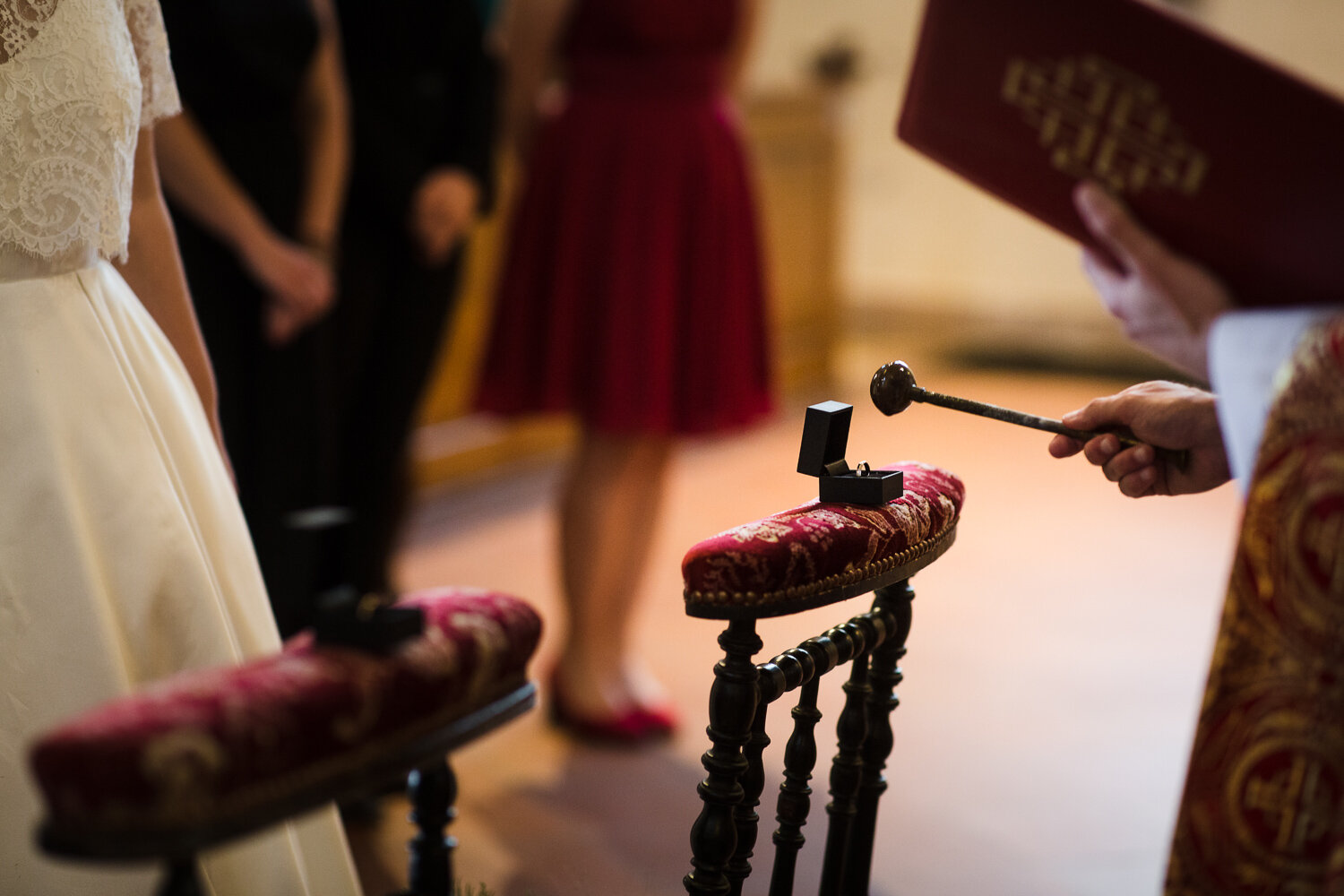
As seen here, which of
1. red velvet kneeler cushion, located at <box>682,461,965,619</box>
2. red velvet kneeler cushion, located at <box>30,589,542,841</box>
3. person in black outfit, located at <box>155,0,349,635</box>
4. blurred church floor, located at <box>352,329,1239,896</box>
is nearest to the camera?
red velvet kneeler cushion, located at <box>30,589,542,841</box>

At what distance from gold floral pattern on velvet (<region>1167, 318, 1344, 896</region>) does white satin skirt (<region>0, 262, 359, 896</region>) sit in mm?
661

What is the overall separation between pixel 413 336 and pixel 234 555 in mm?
1076

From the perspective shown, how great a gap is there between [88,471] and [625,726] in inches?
55.9

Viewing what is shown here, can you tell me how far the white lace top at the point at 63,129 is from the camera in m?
0.97

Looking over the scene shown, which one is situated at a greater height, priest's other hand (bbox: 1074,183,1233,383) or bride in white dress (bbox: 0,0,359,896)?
priest's other hand (bbox: 1074,183,1233,383)

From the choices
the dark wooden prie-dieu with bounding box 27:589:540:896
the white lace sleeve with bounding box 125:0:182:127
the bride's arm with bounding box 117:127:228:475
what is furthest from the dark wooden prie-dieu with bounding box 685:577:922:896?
the white lace sleeve with bounding box 125:0:182:127

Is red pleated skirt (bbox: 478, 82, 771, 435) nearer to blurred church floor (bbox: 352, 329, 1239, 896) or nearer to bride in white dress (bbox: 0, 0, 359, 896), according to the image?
blurred church floor (bbox: 352, 329, 1239, 896)

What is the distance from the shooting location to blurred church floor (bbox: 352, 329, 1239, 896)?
4.79ft

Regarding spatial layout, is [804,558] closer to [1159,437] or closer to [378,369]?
[1159,437]

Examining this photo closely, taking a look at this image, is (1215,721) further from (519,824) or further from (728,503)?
(728,503)

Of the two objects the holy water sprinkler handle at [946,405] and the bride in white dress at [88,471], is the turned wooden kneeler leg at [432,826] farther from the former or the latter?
the holy water sprinkler handle at [946,405]

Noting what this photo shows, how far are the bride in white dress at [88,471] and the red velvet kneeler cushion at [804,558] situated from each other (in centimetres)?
43

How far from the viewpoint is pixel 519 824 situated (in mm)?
1873

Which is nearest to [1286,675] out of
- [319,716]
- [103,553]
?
[319,716]
